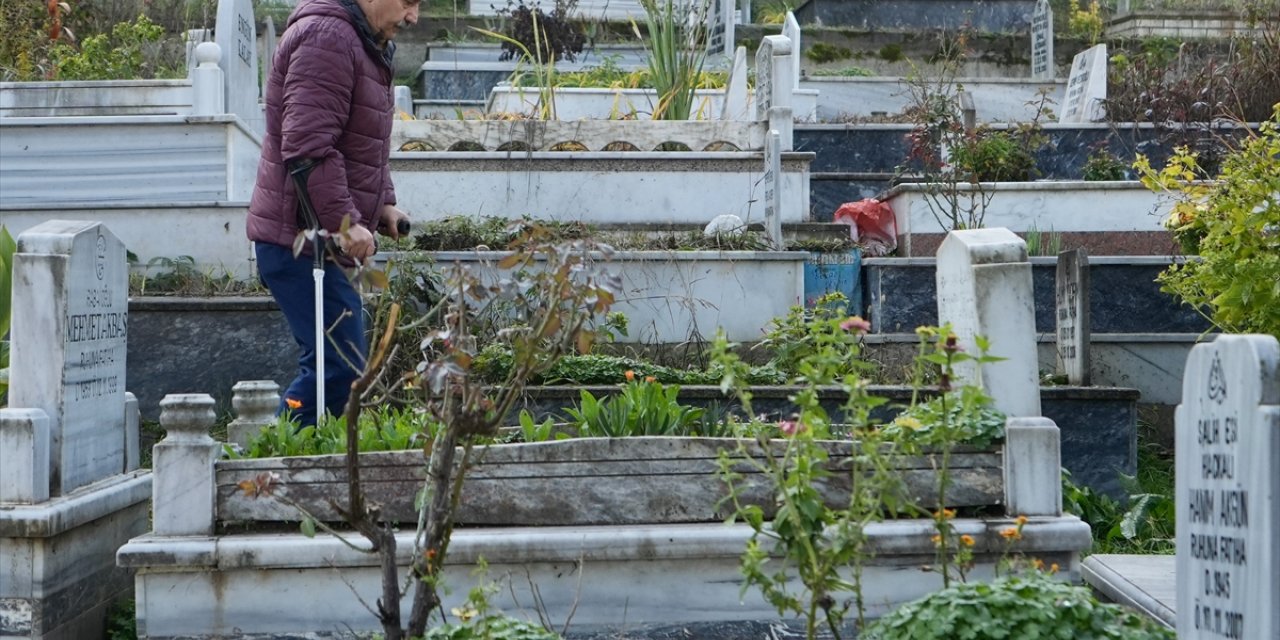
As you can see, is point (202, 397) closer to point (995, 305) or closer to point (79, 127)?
point (995, 305)

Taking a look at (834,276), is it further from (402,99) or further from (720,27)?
(720,27)


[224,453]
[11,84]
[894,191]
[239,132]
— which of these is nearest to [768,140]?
[894,191]

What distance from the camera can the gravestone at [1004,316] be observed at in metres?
4.32

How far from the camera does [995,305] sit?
14.2 ft

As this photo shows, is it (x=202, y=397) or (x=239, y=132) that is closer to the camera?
(x=202, y=397)

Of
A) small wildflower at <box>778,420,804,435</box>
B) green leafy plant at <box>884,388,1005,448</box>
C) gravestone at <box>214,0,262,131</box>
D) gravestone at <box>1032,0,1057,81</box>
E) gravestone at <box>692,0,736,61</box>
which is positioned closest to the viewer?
small wildflower at <box>778,420,804,435</box>

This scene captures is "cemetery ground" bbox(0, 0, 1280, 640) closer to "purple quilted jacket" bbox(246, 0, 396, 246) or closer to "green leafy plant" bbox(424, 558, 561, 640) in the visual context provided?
"green leafy plant" bbox(424, 558, 561, 640)

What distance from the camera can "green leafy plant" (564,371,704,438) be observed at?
4.45m

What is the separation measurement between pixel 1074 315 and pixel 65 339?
4661 mm

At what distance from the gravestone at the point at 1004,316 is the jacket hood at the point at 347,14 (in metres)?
2.21

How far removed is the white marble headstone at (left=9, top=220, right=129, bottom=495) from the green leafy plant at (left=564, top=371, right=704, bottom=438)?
161 cm

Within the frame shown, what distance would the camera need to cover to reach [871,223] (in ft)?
31.1

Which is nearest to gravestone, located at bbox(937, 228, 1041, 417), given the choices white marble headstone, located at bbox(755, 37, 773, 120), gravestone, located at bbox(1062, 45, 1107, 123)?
white marble headstone, located at bbox(755, 37, 773, 120)

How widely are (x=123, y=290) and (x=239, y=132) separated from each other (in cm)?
418
